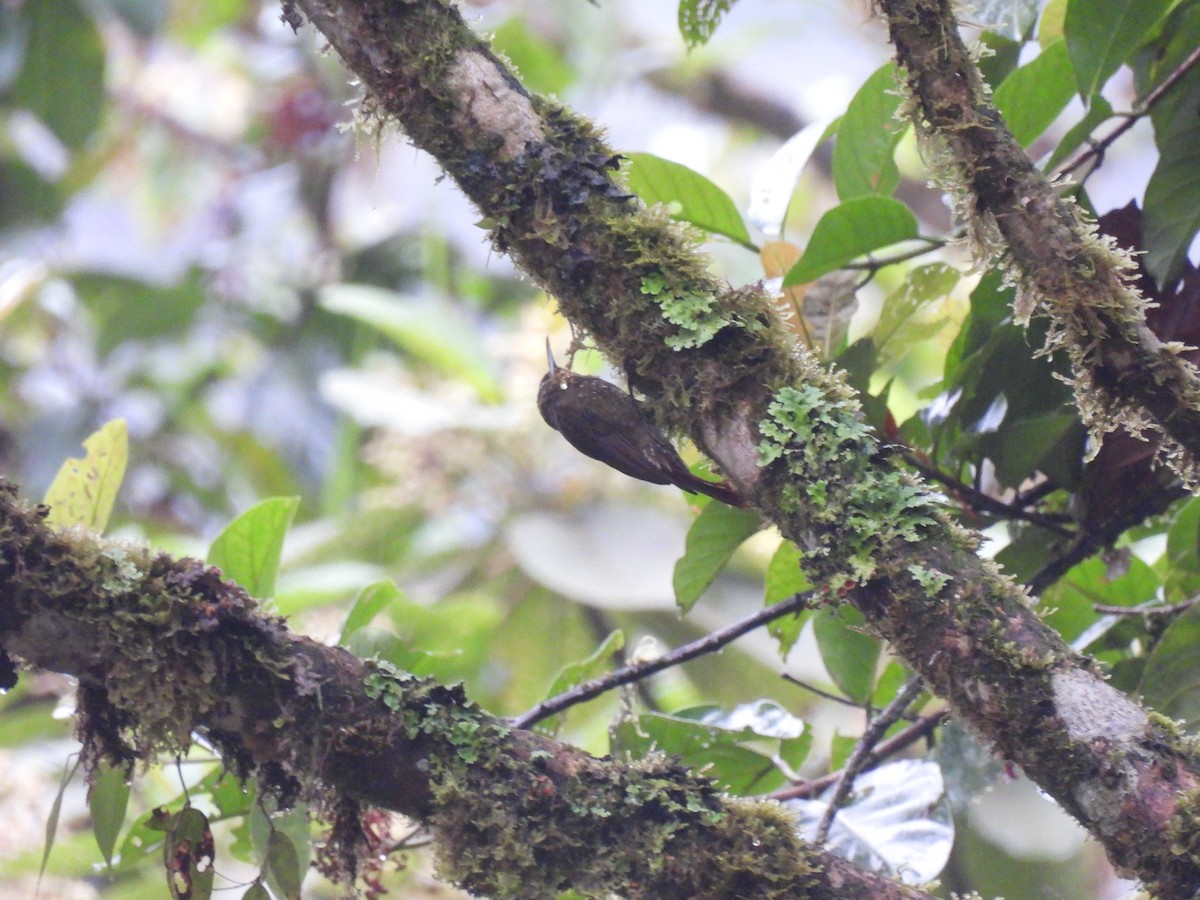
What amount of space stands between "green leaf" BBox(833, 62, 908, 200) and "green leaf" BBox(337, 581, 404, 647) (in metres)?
0.59

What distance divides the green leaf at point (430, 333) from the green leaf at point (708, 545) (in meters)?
1.41

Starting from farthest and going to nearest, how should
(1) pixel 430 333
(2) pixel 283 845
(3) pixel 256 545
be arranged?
(1) pixel 430 333 < (3) pixel 256 545 < (2) pixel 283 845

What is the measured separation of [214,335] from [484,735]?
115 inches

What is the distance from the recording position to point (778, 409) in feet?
2.54

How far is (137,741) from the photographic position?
805 millimetres

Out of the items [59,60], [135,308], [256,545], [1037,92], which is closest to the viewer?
[1037,92]

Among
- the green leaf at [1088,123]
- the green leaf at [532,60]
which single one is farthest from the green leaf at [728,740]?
the green leaf at [532,60]

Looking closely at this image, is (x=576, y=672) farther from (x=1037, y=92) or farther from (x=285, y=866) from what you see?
(x=1037, y=92)

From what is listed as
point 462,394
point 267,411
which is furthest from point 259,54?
point 462,394

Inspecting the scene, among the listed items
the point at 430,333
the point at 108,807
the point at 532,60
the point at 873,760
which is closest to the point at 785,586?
the point at 873,760

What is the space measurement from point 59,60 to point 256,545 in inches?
81.4

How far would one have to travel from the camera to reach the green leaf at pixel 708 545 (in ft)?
3.42

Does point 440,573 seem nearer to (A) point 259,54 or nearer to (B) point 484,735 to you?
(B) point 484,735

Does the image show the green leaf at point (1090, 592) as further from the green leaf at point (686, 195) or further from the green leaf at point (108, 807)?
the green leaf at point (108, 807)
